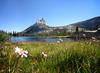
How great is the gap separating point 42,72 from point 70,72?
22.4 inches

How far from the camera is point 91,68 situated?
386 cm

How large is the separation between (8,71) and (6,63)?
67cm

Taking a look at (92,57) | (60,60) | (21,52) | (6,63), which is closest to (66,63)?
(60,60)

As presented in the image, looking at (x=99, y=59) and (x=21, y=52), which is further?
(x=99, y=59)

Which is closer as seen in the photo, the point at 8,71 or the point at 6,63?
the point at 8,71

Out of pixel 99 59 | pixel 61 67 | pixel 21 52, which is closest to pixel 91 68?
pixel 99 59

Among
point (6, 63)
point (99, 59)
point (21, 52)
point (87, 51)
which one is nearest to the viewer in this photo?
point (21, 52)

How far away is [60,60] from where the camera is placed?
184 inches

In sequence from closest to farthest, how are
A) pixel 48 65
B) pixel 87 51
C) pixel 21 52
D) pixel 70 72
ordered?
pixel 21 52 < pixel 70 72 < pixel 48 65 < pixel 87 51

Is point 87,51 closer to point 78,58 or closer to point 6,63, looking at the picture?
point 78,58

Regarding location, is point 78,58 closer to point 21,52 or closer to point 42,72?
point 42,72

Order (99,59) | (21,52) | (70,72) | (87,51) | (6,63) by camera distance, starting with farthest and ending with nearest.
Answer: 1. (87,51)
2. (99,59)
3. (70,72)
4. (6,63)
5. (21,52)

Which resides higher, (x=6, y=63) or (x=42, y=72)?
(x=6, y=63)

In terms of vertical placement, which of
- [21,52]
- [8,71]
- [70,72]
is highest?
[21,52]
